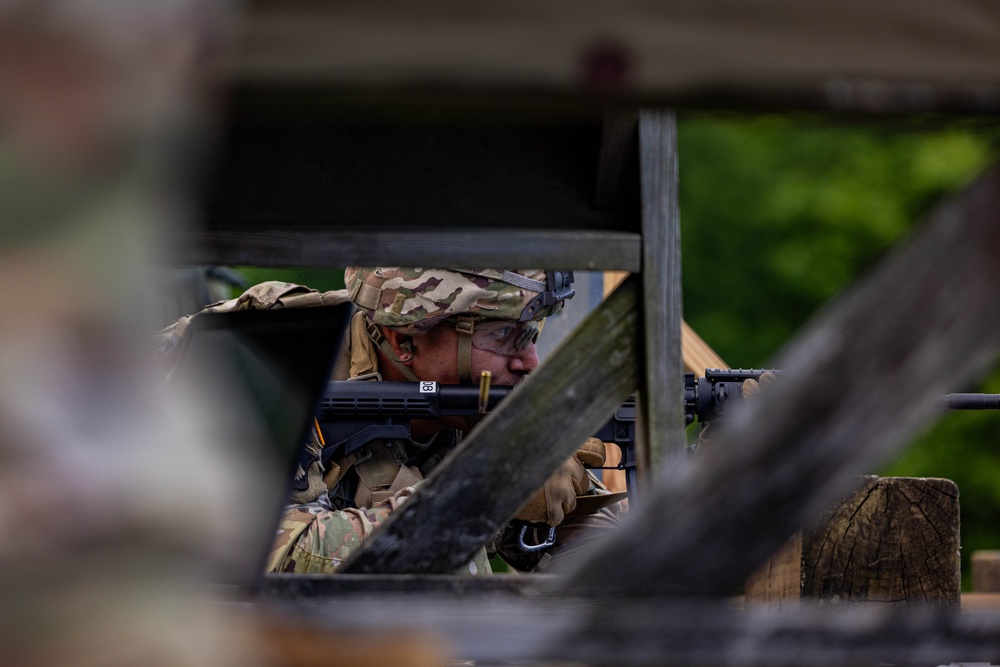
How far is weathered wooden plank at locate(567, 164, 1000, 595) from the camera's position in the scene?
5.32 feet

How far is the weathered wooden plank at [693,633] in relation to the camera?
1680 mm

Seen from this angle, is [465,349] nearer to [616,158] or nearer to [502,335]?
[502,335]

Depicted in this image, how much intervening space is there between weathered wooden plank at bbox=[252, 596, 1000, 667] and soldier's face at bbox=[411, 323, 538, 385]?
260 centimetres

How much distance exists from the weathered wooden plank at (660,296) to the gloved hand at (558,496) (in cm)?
199

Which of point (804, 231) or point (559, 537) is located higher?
point (804, 231)

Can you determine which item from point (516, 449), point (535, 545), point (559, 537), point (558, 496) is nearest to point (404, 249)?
point (516, 449)

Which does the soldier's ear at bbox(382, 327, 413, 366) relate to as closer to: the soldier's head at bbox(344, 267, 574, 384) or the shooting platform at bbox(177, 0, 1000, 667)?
the soldier's head at bbox(344, 267, 574, 384)

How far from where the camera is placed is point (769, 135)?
19.3m

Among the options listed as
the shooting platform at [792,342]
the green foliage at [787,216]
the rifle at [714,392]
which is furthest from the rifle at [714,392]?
the green foliage at [787,216]

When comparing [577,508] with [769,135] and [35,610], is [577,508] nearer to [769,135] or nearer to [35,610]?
[35,610]

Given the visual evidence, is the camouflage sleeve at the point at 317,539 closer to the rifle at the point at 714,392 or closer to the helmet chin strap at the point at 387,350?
the helmet chin strap at the point at 387,350

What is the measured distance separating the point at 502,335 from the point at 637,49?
2.77 m

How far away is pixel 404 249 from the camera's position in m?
2.35

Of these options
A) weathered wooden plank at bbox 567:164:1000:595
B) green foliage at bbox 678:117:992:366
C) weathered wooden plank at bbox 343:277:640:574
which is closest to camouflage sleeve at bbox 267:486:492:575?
weathered wooden plank at bbox 343:277:640:574
